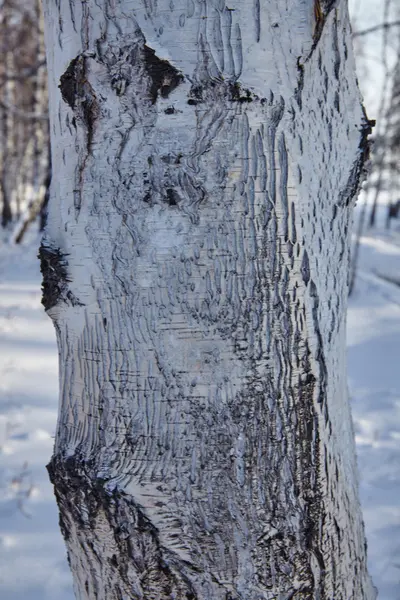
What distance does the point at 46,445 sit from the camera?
277 centimetres

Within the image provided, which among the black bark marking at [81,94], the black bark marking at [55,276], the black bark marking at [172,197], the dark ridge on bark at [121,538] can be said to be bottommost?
the dark ridge on bark at [121,538]

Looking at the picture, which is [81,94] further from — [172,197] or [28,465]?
[28,465]

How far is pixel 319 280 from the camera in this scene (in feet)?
2.64

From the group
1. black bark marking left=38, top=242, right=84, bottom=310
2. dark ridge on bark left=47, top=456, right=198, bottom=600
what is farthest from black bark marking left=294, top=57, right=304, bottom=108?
dark ridge on bark left=47, top=456, right=198, bottom=600

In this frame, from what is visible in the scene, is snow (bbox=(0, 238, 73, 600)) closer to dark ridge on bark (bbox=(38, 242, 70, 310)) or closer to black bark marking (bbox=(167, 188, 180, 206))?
dark ridge on bark (bbox=(38, 242, 70, 310))

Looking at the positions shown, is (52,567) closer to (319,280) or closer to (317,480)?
(317,480)

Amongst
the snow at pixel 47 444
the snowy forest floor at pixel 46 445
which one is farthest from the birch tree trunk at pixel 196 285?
the snow at pixel 47 444

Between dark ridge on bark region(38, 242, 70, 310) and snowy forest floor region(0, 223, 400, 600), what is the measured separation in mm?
525

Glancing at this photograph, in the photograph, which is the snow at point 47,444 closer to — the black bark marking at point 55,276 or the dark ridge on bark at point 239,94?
the black bark marking at point 55,276

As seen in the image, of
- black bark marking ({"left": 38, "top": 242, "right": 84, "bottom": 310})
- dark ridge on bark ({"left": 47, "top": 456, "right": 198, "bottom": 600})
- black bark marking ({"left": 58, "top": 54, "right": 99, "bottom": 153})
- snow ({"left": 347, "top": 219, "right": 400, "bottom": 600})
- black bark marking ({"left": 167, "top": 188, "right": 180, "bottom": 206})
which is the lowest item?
snow ({"left": 347, "top": 219, "right": 400, "bottom": 600})

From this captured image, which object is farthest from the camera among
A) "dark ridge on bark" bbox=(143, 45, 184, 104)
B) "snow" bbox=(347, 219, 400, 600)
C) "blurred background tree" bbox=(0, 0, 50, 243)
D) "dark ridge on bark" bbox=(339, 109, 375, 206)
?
"blurred background tree" bbox=(0, 0, 50, 243)

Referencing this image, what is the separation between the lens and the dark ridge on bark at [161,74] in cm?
70

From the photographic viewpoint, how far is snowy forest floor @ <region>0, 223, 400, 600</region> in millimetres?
1861

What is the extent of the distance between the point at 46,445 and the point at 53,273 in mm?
2208
